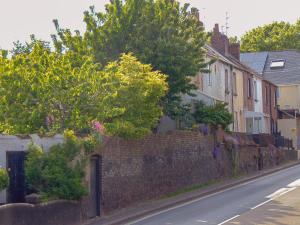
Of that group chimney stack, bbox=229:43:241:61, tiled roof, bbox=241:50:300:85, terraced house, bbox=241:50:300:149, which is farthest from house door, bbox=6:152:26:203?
tiled roof, bbox=241:50:300:85

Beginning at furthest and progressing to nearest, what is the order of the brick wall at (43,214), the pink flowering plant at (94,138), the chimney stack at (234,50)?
the chimney stack at (234,50)
the pink flowering plant at (94,138)
the brick wall at (43,214)

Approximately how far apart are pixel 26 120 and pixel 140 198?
576 cm

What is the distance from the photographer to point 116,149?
25.0 meters

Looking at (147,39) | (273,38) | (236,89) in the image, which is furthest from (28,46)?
(273,38)

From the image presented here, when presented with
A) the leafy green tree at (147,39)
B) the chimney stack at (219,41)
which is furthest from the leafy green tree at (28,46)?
the chimney stack at (219,41)

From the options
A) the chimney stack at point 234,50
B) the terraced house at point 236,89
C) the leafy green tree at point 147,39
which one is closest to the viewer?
the leafy green tree at point 147,39

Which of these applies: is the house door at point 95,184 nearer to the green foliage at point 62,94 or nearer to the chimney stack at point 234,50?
the green foliage at point 62,94

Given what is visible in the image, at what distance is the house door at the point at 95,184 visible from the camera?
77.0 feet

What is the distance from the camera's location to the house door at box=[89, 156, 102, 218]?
2347 centimetres

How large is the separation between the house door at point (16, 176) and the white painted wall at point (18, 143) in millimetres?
163

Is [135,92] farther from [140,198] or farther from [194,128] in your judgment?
[194,128]

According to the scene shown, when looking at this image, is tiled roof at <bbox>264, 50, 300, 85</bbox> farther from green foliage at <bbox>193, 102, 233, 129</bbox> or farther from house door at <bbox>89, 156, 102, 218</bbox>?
house door at <bbox>89, 156, 102, 218</bbox>

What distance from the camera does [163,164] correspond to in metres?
29.5

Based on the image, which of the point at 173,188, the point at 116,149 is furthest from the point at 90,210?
the point at 173,188
